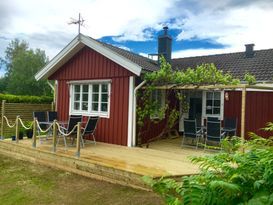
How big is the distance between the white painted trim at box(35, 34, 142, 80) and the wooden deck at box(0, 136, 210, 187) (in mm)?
2349

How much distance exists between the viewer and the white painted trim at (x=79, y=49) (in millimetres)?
8242

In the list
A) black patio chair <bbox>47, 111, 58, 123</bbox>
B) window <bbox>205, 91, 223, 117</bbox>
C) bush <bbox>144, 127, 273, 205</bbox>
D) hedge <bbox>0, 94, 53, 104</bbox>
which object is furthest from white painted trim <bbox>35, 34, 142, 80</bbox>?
bush <bbox>144, 127, 273, 205</bbox>

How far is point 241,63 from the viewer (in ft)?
37.6

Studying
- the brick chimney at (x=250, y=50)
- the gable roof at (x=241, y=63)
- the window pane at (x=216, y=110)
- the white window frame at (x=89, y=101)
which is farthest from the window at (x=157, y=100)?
the brick chimney at (x=250, y=50)

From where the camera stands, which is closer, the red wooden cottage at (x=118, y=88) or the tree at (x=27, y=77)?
the red wooden cottage at (x=118, y=88)

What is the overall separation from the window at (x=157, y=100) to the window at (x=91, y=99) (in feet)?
5.01

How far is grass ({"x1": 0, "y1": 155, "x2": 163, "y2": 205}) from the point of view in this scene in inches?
199

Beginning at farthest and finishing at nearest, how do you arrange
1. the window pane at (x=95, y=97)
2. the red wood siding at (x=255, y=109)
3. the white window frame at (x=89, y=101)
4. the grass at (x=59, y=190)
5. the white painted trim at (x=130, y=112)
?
1. the red wood siding at (x=255, y=109)
2. the window pane at (x=95, y=97)
3. the white window frame at (x=89, y=101)
4. the white painted trim at (x=130, y=112)
5. the grass at (x=59, y=190)

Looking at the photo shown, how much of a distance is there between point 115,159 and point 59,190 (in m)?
1.48

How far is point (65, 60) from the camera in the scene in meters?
10.6

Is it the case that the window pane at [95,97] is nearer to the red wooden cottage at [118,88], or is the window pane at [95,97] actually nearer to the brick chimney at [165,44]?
the red wooden cottage at [118,88]

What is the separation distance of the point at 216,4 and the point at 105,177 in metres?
6.83

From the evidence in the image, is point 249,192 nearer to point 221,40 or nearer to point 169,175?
point 169,175

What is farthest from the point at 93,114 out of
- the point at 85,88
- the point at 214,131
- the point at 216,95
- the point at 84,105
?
the point at 216,95
